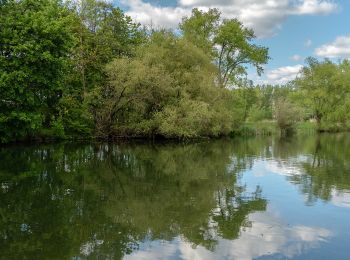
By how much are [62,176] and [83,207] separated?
6247mm

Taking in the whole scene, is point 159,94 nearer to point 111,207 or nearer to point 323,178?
point 323,178

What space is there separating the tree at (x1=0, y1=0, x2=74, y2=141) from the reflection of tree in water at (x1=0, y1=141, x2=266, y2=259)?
9517 mm

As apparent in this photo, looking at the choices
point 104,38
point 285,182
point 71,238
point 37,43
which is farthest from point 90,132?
point 71,238

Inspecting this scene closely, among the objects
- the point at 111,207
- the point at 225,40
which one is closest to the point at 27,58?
the point at 111,207

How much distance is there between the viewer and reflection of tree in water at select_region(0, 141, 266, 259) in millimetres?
9336

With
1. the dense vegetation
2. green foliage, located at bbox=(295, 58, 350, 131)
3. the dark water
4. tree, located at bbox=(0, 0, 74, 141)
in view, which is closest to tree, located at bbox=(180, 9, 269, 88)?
the dense vegetation

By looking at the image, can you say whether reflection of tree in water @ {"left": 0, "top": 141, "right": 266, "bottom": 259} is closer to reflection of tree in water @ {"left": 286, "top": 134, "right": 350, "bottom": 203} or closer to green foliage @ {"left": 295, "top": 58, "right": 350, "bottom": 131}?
reflection of tree in water @ {"left": 286, "top": 134, "right": 350, "bottom": 203}

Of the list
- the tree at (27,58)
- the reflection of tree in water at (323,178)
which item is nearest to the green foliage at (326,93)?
the reflection of tree in water at (323,178)

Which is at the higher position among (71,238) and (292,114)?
(292,114)

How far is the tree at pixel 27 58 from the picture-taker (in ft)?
96.5

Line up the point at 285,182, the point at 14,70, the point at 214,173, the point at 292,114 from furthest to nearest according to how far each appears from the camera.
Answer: the point at 292,114, the point at 14,70, the point at 214,173, the point at 285,182

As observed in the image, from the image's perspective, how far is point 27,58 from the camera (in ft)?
97.1

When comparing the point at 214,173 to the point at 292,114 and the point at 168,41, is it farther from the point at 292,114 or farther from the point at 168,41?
the point at 292,114

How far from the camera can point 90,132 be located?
4281 cm
